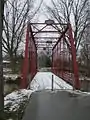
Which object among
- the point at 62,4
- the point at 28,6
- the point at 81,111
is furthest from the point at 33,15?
the point at 81,111

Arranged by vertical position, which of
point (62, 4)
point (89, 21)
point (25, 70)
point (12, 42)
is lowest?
point (25, 70)

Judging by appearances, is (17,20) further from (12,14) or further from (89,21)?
(89,21)

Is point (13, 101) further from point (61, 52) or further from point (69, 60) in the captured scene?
→ point (61, 52)

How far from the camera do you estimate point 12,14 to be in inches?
1794

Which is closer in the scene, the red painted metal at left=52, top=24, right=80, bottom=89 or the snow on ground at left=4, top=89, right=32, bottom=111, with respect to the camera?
the snow on ground at left=4, top=89, right=32, bottom=111

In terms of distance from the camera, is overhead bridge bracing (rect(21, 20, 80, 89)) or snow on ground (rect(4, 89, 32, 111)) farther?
overhead bridge bracing (rect(21, 20, 80, 89))

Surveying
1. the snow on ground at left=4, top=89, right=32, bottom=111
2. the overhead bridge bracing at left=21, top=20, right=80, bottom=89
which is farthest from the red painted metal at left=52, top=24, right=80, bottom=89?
the snow on ground at left=4, top=89, right=32, bottom=111

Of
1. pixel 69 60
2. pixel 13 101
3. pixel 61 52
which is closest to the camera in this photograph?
pixel 13 101

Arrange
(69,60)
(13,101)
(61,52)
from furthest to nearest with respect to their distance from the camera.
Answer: (61,52)
(69,60)
(13,101)

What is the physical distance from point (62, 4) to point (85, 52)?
1810 cm

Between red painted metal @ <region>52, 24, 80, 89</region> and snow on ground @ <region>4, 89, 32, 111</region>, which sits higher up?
red painted metal @ <region>52, 24, 80, 89</region>

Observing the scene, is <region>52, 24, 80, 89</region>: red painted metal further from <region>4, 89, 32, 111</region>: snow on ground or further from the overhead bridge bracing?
<region>4, 89, 32, 111</region>: snow on ground

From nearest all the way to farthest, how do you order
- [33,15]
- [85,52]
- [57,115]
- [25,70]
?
[57,115] → [25,70] → [33,15] → [85,52]

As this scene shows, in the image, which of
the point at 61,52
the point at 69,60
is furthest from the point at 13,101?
the point at 61,52
